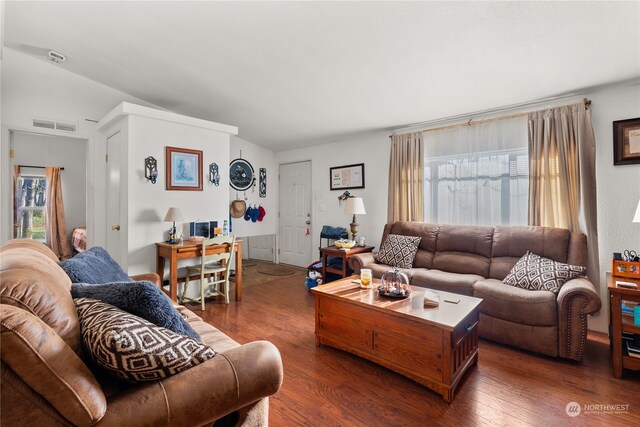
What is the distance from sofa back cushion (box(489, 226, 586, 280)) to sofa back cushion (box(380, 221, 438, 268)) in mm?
636

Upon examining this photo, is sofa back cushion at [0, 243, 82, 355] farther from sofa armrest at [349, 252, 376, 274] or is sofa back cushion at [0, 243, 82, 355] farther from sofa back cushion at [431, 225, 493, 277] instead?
sofa back cushion at [431, 225, 493, 277]

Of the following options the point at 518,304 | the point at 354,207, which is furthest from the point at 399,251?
the point at 518,304

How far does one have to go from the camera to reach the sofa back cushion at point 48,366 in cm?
76

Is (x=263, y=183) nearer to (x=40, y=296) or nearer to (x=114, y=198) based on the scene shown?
(x=114, y=198)

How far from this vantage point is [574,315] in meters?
2.19

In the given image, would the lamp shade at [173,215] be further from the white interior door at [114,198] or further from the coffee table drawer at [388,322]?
the coffee table drawer at [388,322]

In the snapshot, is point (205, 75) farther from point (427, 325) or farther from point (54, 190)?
point (54, 190)

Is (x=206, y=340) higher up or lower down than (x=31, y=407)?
lower down

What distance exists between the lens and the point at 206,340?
1.61 meters

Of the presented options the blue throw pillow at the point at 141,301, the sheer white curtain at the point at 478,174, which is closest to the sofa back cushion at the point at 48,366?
the blue throw pillow at the point at 141,301

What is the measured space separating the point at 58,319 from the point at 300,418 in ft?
4.23

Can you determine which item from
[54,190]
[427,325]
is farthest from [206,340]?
[54,190]

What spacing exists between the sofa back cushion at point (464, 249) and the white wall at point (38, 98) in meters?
4.68

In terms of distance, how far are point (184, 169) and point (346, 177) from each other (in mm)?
2377
